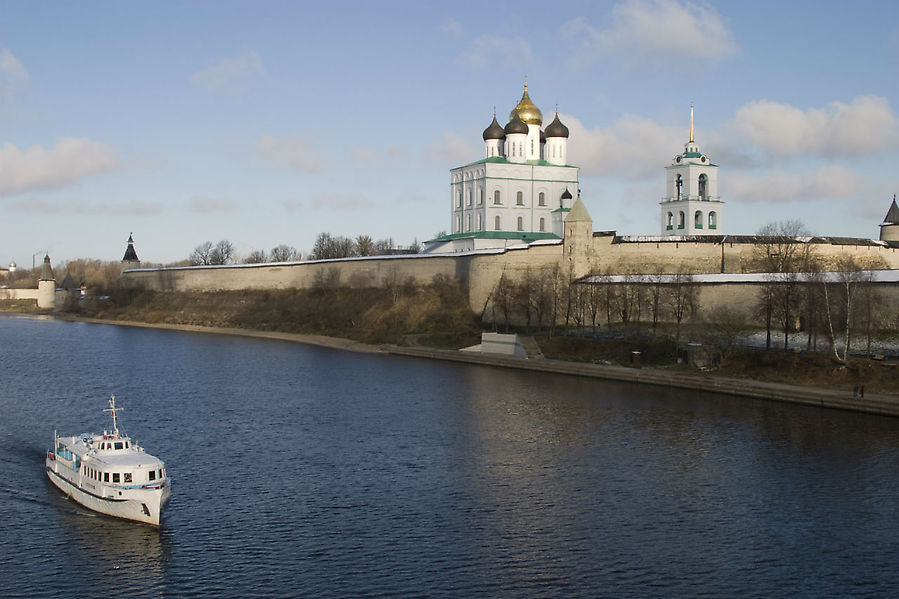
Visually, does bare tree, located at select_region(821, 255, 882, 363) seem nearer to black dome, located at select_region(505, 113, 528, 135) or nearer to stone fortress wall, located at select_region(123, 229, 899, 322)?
stone fortress wall, located at select_region(123, 229, 899, 322)

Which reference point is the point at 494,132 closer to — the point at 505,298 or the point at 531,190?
the point at 531,190

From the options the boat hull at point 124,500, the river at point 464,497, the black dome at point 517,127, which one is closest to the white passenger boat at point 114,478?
the boat hull at point 124,500

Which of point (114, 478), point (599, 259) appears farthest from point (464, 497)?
point (599, 259)

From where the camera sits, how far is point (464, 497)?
15.9m

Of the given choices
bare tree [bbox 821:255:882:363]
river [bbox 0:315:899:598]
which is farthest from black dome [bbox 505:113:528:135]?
river [bbox 0:315:899:598]

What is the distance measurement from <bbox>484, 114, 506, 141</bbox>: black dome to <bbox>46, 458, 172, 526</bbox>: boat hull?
39078 millimetres

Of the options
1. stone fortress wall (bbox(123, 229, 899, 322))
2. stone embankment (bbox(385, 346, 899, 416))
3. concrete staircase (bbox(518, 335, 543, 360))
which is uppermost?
stone fortress wall (bbox(123, 229, 899, 322))

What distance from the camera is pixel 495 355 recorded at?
114 feet

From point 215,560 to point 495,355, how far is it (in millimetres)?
22212

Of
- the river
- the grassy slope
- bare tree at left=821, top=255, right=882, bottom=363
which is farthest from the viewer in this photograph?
bare tree at left=821, top=255, right=882, bottom=363

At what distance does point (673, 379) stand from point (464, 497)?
42.9 feet

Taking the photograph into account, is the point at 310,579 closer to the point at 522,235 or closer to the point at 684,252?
the point at 684,252

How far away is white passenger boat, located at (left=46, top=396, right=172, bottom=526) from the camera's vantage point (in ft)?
47.9

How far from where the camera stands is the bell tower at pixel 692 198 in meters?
49.3
